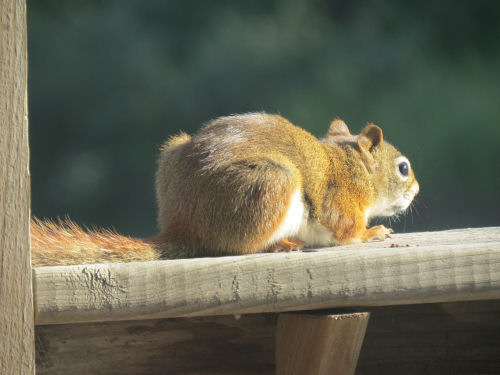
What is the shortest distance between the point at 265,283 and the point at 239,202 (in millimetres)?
284

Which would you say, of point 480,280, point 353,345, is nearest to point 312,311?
point 353,345

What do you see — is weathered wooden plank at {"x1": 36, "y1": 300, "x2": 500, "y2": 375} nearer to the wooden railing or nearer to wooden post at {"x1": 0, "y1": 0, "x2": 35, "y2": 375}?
the wooden railing

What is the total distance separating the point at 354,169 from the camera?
52.7 inches

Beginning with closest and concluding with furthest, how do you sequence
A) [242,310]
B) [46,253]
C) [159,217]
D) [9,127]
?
1. [9,127]
2. [242,310]
3. [46,253]
4. [159,217]

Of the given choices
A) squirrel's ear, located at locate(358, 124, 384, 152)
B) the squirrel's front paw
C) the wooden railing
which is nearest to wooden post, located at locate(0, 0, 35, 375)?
the wooden railing

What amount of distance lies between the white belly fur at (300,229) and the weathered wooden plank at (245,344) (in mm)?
186

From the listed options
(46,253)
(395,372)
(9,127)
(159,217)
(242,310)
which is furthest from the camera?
(159,217)

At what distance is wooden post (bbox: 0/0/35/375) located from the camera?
2.18ft

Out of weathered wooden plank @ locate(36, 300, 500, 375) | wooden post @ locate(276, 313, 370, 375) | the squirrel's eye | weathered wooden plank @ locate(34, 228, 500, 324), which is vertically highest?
weathered wooden plank @ locate(34, 228, 500, 324)

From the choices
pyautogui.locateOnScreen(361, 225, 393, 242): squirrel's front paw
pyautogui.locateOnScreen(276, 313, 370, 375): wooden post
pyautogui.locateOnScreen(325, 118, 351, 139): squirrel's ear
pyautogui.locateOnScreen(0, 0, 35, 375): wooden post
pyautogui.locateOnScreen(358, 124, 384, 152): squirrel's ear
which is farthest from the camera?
pyautogui.locateOnScreen(325, 118, 351, 139): squirrel's ear

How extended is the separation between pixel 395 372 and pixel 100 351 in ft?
1.37

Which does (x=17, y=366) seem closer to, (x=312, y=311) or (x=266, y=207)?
(x=312, y=311)

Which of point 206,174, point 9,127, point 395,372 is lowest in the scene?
point 395,372

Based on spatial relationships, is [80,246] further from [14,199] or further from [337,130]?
[337,130]
